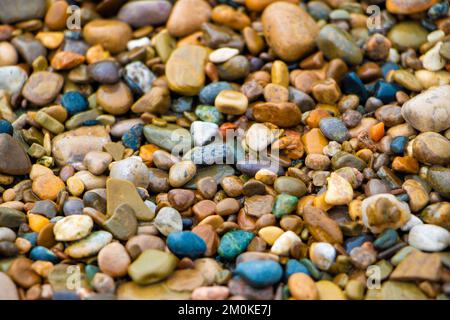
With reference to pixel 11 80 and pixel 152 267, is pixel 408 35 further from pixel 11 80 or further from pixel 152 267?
pixel 11 80

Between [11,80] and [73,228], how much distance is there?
0.93 m

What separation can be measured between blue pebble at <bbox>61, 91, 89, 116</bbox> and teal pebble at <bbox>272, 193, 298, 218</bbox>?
982 millimetres

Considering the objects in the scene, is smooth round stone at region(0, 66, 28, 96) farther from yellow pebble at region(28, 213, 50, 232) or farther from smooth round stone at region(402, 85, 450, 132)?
smooth round stone at region(402, 85, 450, 132)

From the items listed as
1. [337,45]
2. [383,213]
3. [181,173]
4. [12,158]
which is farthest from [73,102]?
[383,213]

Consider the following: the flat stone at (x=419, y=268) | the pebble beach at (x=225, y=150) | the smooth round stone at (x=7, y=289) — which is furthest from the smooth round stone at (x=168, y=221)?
the flat stone at (x=419, y=268)

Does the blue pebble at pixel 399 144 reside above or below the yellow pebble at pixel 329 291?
above

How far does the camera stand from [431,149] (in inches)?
79.7

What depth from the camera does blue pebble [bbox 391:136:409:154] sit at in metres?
2.10

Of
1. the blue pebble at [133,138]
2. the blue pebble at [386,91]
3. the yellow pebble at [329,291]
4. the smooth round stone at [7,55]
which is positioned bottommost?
the yellow pebble at [329,291]

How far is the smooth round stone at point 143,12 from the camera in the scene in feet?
8.84

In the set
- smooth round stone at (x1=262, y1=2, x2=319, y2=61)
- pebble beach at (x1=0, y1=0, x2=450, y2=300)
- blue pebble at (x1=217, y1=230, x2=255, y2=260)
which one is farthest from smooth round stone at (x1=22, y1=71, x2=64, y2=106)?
blue pebble at (x1=217, y1=230, x2=255, y2=260)

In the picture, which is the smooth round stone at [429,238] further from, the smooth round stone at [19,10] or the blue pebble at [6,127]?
the smooth round stone at [19,10]

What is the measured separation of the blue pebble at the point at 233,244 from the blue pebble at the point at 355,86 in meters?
0.84

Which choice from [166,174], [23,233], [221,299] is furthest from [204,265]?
[23,233]
